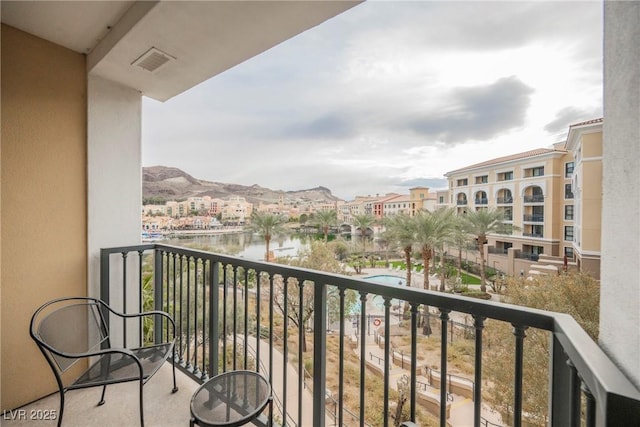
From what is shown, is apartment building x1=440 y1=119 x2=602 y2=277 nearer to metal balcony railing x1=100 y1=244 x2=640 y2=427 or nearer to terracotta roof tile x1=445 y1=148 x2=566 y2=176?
terracotta roof tile x1=445 y1=148 x2=566 y2=176

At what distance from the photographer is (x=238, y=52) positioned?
2.07 m

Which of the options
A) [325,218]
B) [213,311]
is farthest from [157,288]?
[325,218]

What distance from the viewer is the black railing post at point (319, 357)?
1.50m

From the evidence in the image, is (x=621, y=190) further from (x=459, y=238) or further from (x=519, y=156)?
(x=459, y=238)

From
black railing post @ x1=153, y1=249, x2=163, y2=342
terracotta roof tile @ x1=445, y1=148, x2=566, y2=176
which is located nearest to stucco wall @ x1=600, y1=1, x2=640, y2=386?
black railing post @ x1=153, y1=249, x2=163, y2=342

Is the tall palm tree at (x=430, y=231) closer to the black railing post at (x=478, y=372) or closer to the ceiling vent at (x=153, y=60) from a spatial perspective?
the black railing post at (x=478, y=372)

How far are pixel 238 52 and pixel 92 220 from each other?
6.14 feet

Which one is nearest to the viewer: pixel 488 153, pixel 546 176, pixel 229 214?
pixel 546 176

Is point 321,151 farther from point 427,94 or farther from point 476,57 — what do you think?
point 476,57

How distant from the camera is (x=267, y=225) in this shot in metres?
5.34

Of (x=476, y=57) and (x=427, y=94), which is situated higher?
(x=427, y=94)

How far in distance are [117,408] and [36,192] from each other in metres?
1.70

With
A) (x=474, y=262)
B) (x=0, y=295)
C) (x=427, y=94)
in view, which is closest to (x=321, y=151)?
(x=427, y=94)

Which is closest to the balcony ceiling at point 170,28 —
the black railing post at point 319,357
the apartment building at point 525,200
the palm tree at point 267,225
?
the black railing post at point 319,357
